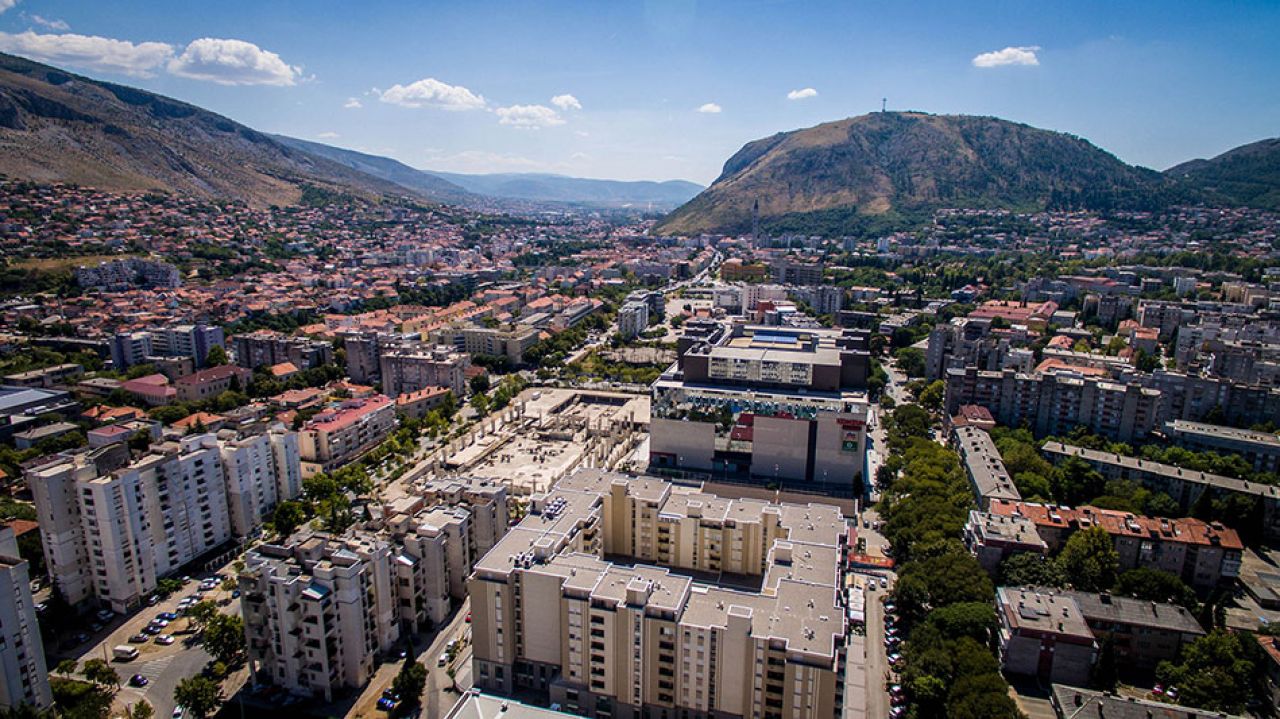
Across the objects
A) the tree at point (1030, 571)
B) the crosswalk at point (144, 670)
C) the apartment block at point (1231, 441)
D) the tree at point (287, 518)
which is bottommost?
the crosswalk at point (144, 670)

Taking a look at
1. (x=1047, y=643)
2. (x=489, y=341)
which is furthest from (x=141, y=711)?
(x=489, y=341)

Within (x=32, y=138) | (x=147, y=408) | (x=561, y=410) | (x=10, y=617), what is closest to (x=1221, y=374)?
(x=561, y=410)

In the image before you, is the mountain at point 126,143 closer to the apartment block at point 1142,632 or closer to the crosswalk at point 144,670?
the crosswalk at point 144,670

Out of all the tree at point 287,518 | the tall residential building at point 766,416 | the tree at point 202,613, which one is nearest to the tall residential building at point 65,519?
the tree at point 202,613

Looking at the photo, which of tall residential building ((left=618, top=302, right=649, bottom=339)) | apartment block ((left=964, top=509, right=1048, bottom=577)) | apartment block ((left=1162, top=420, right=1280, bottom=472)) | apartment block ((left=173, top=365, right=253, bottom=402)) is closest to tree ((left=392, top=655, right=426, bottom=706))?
apartment block ((left=964, top=509, right=1048, bottom=577))

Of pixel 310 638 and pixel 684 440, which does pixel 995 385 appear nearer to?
pixel 684 440
